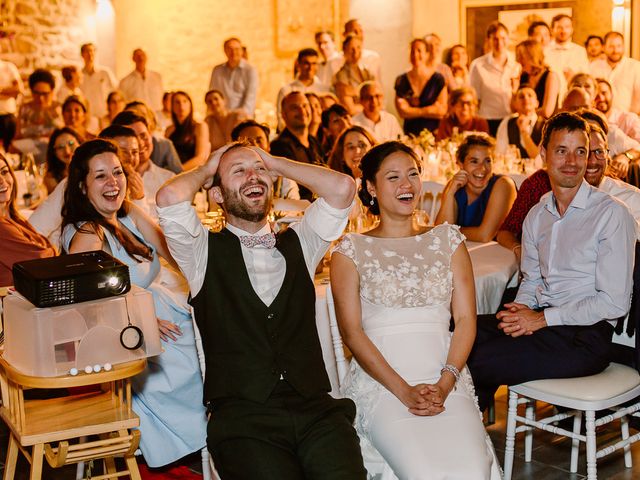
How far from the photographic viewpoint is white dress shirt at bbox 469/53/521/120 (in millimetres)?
9430

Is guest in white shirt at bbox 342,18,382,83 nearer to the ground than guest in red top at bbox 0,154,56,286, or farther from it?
farther from it

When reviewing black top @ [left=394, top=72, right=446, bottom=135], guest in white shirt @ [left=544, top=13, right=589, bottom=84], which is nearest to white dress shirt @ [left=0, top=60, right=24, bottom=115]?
black top @ [left=394, top=72, right=446, bottom=135]

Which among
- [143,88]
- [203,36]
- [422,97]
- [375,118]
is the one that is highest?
[203,36]

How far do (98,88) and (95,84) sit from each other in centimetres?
8

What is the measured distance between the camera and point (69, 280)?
2633mm

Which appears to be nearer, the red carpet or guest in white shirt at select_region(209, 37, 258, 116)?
the red carpet

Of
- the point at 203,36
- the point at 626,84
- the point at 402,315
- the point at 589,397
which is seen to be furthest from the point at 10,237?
the point at 203,36

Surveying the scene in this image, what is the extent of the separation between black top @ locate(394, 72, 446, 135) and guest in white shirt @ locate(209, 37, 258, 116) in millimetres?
2106

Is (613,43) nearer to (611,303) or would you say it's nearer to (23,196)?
(23,196)

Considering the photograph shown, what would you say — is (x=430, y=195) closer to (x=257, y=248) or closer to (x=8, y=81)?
(x=257, y=248)

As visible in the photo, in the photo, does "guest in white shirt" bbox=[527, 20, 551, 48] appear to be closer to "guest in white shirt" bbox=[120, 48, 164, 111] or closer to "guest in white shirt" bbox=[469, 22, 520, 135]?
"guest in white shirt" bbox=[469, 22, 520, 135]

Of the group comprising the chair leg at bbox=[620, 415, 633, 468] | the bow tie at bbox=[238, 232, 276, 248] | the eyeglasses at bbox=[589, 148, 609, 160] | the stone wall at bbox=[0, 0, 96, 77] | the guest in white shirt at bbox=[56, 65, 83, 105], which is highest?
the stone wall at bbox=[0, 0, 96, 77]

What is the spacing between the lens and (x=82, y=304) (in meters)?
2.66

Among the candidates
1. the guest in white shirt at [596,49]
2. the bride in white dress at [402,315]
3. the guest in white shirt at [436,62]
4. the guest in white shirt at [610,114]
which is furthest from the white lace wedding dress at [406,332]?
the guest in white shirt at [596,49]
